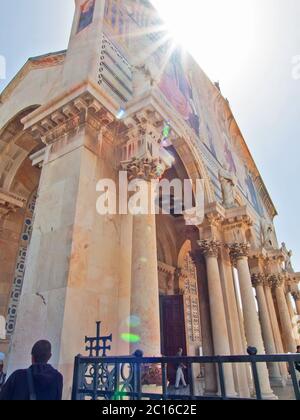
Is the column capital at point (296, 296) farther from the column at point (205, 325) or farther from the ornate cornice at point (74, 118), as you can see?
the ornate cornice at point (74, 118)

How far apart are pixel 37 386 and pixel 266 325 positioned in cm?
1065

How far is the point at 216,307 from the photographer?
23.4ft

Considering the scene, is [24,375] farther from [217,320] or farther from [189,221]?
[189,221]

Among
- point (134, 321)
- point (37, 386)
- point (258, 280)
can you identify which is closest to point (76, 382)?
point (37, 386)

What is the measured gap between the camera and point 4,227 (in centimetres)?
765

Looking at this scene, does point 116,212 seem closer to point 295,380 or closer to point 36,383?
point 36,383

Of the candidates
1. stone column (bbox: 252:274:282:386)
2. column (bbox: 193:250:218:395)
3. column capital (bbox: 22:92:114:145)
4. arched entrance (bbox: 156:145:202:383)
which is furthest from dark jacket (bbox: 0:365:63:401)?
stone column (bbox: 252:274:282:386)

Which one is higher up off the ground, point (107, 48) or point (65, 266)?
point (107, 48)

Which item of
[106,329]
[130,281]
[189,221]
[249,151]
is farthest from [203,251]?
[249,151]

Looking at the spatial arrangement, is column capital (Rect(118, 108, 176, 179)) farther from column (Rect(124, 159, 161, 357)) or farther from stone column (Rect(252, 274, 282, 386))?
stone column (Rect(252, 274, 282, 386))

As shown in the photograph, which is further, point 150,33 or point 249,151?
point 249,151
